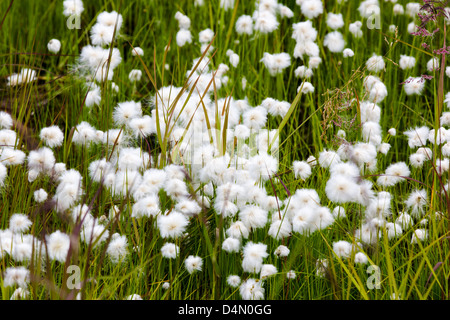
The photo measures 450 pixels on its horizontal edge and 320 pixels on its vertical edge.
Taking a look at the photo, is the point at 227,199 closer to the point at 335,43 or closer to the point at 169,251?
the point at 169,251

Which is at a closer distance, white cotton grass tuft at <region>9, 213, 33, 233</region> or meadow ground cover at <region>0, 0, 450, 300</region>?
meadow ground cover at <region>0, 0, 450, 300</region>

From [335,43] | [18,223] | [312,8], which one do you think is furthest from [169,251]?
[312,8]

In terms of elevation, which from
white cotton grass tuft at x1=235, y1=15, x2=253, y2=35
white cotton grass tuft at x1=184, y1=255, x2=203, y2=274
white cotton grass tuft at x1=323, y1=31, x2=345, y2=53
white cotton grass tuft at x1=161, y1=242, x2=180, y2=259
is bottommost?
white cotton grass tuft at x1=184, y1=255, x2=203, y2=274

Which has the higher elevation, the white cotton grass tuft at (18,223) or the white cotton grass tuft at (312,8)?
the white cotton grass tuft at (312,8)

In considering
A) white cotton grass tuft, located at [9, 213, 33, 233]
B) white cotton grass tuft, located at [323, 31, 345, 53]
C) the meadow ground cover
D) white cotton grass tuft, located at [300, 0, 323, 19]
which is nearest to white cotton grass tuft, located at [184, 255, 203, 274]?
the meadow ground cover

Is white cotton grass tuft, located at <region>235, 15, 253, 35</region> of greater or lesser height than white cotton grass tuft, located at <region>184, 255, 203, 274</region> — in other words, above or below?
above

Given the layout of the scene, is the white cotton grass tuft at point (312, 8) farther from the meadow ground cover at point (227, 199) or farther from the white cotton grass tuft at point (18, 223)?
the white cotton grass tuft at point (18, 223)

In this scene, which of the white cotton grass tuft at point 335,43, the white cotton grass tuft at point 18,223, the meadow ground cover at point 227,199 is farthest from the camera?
the white cotton grass tuft at point 335,43

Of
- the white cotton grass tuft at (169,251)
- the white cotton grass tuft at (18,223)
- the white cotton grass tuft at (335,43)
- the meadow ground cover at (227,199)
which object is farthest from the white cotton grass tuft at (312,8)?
the white cotton grass tuft at (18,223)

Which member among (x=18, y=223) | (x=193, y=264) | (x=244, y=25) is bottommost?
(x=193, y=264)

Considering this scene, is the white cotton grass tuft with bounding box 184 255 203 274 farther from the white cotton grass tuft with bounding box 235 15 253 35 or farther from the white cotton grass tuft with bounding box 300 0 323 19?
the white cotton grass tuft with bounding box 300 0 323 19
